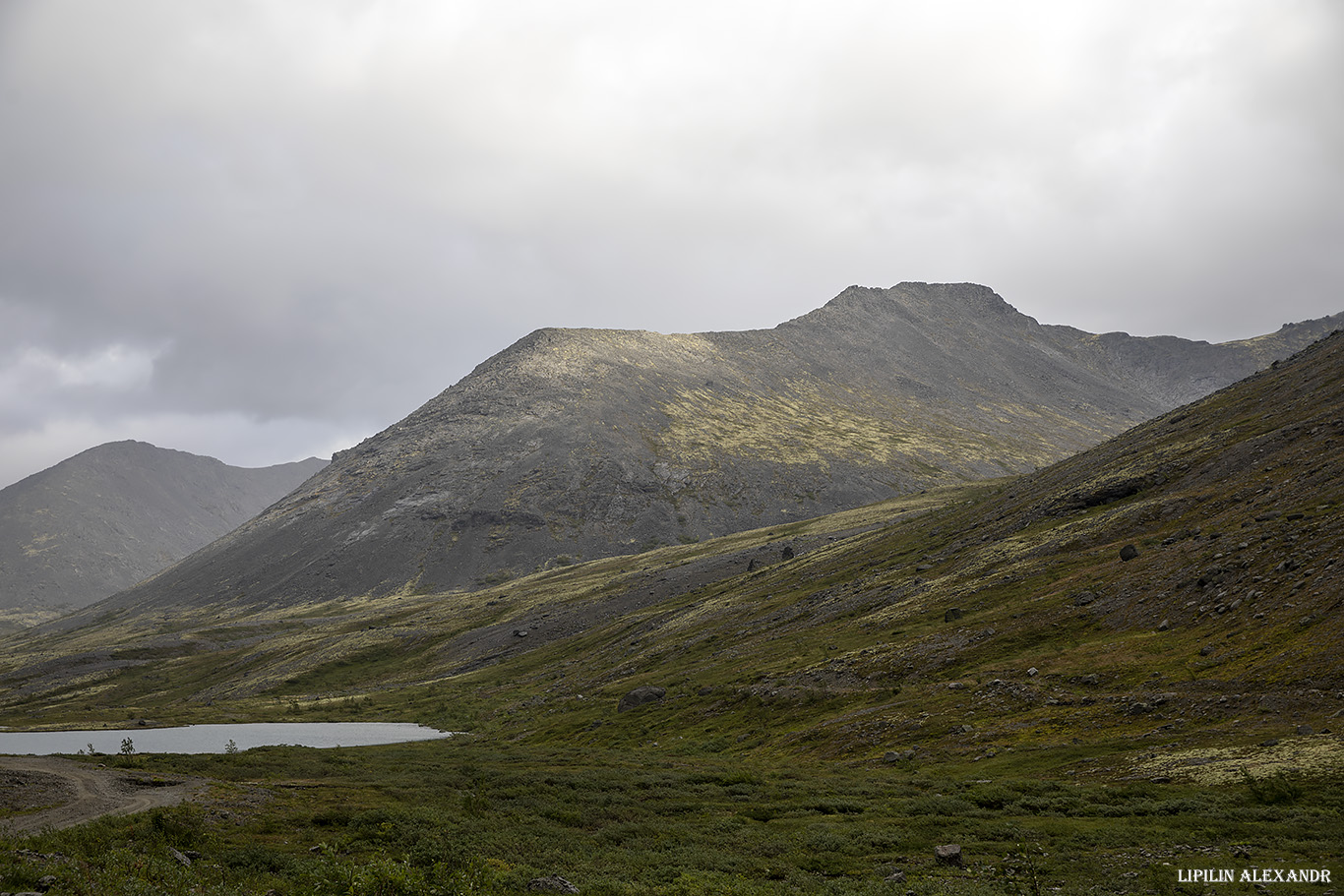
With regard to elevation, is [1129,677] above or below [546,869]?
below

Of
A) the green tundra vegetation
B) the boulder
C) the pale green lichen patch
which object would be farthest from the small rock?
the boulder

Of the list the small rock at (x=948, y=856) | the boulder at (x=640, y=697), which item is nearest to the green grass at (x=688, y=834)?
the small rock at (x=948, y=856)

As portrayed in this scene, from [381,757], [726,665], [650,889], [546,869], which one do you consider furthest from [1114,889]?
[726,665]

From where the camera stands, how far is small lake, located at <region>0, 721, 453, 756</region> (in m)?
71.9

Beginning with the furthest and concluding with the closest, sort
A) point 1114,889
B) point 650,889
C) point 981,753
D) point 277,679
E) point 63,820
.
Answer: point 277,679 < point 981,753 < point 63,820 < point 650,889 < point 1114,889

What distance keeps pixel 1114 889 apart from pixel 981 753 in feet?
67.5

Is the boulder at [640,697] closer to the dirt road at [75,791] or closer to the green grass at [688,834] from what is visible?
the green grass at [688,834]

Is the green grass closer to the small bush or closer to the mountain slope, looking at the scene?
the small bush

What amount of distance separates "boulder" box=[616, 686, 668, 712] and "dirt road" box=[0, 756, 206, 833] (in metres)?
37.5

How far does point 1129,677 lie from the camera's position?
42.8m

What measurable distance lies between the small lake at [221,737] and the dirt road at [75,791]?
Result: 3374 centimetres

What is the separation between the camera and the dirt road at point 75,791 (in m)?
28.2

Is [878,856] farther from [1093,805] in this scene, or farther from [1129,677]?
[1129,677]

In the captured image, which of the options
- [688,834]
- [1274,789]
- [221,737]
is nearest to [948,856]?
[688,834]
